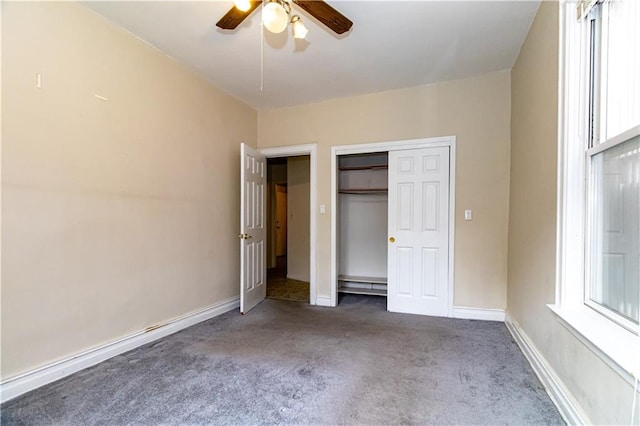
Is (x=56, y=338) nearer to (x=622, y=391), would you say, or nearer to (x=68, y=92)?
(x=68, y=92)

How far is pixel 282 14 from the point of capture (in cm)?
158

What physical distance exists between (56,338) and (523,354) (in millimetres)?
3438

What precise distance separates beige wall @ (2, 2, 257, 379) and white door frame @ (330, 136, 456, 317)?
1.51m

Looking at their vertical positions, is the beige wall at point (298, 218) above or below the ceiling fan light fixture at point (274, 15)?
below

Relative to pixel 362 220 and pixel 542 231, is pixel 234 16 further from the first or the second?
pixel 362 220

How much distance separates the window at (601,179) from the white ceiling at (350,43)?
75cm

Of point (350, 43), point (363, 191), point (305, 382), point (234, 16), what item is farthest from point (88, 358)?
point (363, 191)

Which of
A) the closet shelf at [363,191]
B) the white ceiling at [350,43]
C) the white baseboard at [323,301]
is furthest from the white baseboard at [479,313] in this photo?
the white ceiling at [350,43]

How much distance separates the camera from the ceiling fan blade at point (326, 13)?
1.68 meters

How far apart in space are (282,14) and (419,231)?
265cm

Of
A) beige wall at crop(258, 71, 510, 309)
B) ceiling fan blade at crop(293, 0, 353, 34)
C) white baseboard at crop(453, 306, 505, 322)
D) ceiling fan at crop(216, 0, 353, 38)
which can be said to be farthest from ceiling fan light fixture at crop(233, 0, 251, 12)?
white baseboard at crop(453, 306, 505, 322)

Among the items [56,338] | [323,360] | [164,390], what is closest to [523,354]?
[323,360]

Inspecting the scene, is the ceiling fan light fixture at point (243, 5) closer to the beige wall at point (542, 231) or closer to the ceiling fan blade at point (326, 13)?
the ceiling fan blade at point (326, 13)

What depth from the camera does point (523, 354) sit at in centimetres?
228
